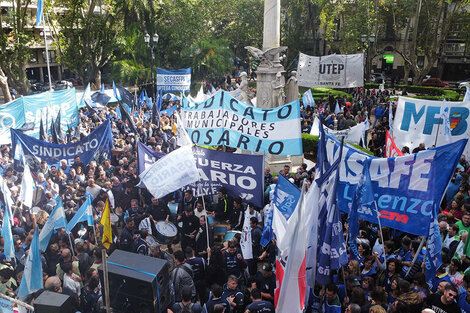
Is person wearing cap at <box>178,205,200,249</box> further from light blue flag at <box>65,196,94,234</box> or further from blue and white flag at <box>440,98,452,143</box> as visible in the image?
blue and white flag at <box>440,98,452,143</box>

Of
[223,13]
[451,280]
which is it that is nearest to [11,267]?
[451,280]

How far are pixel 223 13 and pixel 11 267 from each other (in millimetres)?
44424

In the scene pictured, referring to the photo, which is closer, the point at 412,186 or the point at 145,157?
the point at 412,186

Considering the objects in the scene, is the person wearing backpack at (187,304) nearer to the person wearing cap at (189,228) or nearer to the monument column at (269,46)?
the person wearing cap at (189,228)

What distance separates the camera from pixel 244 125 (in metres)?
9.91

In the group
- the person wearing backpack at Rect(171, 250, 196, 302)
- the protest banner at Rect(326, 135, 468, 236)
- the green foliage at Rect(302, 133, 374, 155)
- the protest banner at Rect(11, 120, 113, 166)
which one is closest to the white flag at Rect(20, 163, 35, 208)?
the protest banner at Rect(11, 120, 113, 166)

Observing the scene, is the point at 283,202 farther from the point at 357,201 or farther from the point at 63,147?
the point at 63,147

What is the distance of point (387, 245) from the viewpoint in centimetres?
723

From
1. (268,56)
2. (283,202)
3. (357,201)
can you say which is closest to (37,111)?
(268,56)

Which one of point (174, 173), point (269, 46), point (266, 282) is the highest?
point (269, 46)

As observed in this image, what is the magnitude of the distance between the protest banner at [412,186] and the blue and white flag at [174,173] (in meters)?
3.10

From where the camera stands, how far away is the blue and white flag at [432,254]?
6105mm

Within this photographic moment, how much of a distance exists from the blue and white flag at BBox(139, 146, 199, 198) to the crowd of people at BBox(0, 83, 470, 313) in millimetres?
649

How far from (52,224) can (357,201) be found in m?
5.08
